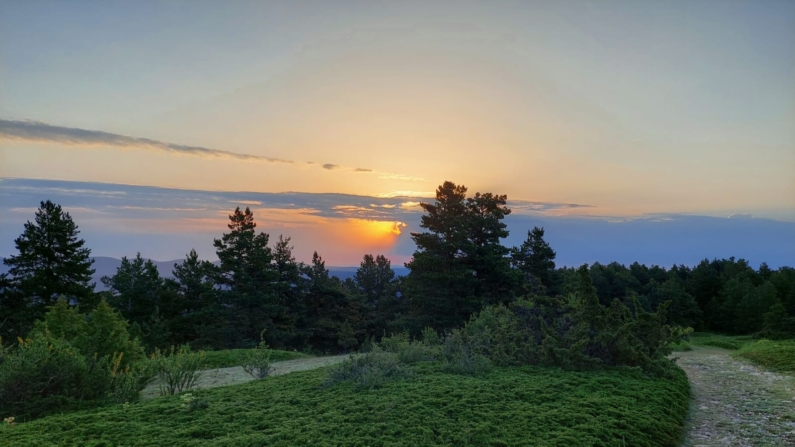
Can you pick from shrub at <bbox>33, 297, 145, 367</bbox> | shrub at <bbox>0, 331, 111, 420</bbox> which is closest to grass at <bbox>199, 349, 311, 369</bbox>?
shrub at <bbox>33, 297, 145, 367</bbox>

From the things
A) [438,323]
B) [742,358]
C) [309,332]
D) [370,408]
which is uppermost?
[370,408]

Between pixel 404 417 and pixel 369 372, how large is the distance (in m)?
2.39

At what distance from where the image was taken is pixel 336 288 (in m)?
40.8

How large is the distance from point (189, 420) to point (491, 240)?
20384mm

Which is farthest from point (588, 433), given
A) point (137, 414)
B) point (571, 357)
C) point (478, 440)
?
point (137, 414)

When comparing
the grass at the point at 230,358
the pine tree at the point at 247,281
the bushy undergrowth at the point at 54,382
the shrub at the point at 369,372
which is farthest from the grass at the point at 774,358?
the pine tree at the point at 247,281

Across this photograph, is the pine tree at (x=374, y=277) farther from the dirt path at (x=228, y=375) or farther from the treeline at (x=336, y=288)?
the dirt path at (x=228, y=375)

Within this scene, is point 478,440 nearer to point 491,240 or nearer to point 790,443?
point 790,443

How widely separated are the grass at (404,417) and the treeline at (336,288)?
9543 millimetres

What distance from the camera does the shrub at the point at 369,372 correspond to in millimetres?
8312

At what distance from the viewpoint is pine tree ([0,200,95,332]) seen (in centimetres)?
2362

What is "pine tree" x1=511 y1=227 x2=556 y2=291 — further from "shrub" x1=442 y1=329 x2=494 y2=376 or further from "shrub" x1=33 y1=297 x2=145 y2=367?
"shrub" x1=33 y1=297 x2=145 y2=367

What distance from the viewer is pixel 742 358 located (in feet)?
47.0

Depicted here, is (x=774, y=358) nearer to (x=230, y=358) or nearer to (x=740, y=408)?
(x=740, y=408)
